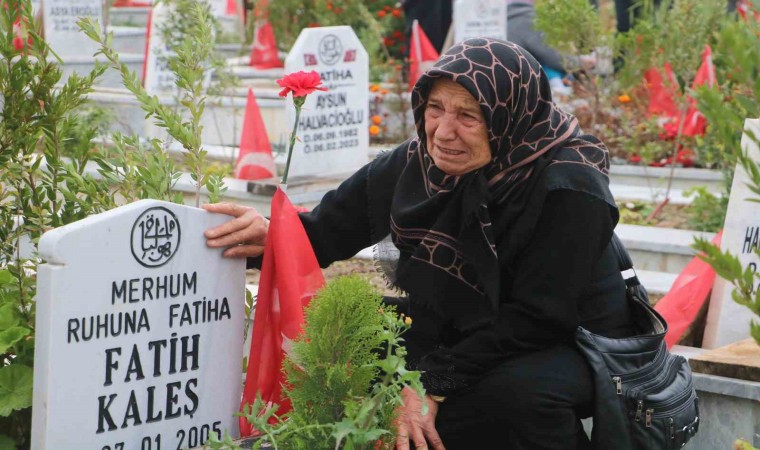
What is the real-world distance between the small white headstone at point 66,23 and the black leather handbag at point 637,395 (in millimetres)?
8834

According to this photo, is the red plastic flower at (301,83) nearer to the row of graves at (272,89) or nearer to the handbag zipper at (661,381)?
the handbag zipper at (661,381)

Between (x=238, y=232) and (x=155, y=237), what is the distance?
0.28m

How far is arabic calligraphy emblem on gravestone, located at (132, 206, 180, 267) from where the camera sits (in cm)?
283

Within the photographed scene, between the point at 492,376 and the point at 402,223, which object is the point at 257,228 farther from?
the point at 492,376

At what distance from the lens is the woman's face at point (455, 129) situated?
3.07m

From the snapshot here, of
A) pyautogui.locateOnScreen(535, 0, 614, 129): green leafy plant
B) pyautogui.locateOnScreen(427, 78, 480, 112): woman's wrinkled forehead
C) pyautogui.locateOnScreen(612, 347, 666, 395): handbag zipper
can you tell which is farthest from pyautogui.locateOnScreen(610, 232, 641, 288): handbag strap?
pyautogui.locateOnScreen(535, 0, 614, 129): green leafy plant

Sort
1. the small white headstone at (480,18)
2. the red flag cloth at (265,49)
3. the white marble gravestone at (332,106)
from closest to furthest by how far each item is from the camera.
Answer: the white marble gravestone at (332,106) < the small white headstone at (480,18) < the red flag cloth at (265,49)

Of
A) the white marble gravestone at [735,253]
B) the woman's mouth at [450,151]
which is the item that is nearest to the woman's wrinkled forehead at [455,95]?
the woman's mouth at [450,151]

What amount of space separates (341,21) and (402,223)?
28.7 ft

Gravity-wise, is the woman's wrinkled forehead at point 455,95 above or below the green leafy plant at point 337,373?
above

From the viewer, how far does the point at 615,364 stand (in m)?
3.06

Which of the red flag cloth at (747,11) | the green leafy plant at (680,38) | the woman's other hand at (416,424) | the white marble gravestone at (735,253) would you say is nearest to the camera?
the red flag cloth at (747,11)

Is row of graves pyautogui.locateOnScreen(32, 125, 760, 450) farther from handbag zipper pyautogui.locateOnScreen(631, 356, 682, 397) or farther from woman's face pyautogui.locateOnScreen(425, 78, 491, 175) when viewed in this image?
handbag zipper pyautogui.locateOnScreen(631, 356, 682, 397)

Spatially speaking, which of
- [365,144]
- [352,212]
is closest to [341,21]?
[365,144]
